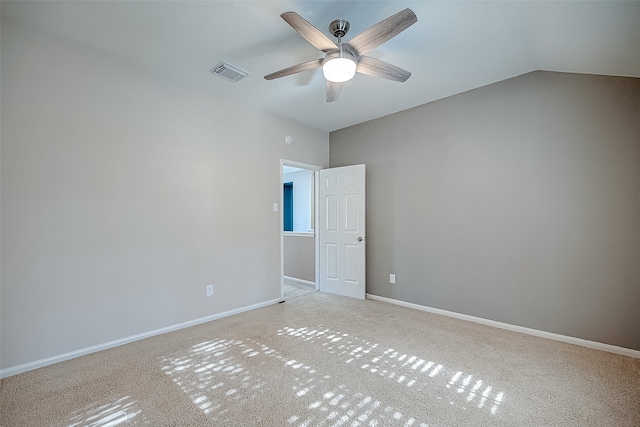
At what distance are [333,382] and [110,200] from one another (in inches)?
96.1

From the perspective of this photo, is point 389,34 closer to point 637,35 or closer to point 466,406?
point 637,35

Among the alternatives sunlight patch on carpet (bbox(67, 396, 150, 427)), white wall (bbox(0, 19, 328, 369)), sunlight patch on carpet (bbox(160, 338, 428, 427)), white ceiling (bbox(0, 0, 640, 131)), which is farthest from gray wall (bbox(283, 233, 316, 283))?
sunlight patch on carpet (bbox(67, 396, 150, 427))


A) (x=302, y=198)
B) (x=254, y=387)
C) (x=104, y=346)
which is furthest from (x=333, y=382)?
(x=302, y=198)

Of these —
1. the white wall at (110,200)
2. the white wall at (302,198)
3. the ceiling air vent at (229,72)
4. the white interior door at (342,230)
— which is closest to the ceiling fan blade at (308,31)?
the ceiling air vent at (229,72)

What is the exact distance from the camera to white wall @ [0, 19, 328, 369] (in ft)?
7.13

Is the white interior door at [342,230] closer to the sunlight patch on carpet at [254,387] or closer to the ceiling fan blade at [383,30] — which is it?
the sunlight patch on carpet at [254,387]

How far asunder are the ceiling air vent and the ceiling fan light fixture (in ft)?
3.64

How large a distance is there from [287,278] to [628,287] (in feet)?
14.7

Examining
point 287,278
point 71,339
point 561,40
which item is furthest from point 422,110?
point 71,339

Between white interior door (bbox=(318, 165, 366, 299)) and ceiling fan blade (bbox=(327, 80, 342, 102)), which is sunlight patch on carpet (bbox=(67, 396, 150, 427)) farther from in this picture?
white interior door (bbox=(318, 165, 366, 299))

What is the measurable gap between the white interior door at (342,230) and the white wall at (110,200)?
127 cm

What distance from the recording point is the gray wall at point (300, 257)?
198 inches

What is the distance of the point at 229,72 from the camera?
112 inches

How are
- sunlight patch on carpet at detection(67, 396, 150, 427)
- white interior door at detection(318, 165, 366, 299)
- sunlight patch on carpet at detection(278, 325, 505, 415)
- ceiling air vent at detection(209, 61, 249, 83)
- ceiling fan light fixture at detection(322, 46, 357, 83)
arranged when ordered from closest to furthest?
sunlight patch on carpet at detection(67, 396, 150, 427), sunlight patch on carpet at detection(278, 325, 505, 415), ceiling fan light fixture at detection(322, 46, 357, 83), ceiling air vent at detection(209, 61, 249, 83), white interior door at detection(318, 165, 366, 299)
